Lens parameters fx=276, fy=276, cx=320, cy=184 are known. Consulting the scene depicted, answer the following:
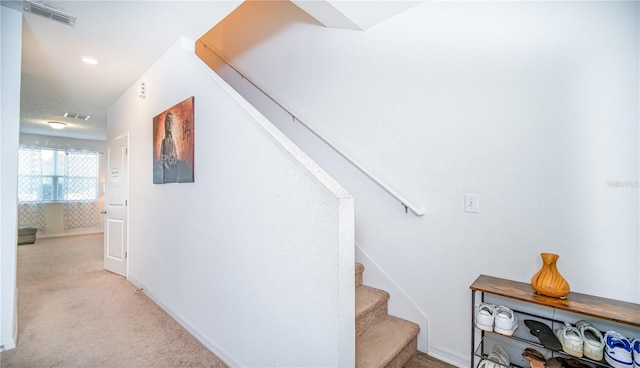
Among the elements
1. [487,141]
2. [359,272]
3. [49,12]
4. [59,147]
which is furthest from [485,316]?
[59,147]

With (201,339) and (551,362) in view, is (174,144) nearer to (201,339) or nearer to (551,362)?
(201,339)

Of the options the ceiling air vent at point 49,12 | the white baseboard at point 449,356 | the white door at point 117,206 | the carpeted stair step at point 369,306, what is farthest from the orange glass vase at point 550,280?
the white door at point 117,206

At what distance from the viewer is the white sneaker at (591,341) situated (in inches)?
50.7

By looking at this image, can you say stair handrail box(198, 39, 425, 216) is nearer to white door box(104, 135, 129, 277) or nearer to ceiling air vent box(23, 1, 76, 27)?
ceiling air vent box(23, 1, 76, 27)

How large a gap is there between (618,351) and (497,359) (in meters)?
0.54

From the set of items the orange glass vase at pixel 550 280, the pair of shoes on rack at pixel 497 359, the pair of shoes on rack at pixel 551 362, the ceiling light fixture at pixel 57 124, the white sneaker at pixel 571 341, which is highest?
the ceiling light fixture at pixel 57 124

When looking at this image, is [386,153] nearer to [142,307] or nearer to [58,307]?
[142,307]

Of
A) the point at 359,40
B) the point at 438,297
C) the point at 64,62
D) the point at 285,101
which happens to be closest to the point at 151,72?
the point at 64,62

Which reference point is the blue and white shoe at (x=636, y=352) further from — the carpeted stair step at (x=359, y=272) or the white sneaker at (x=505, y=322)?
the carpeted stair step at (x=359, y=272)

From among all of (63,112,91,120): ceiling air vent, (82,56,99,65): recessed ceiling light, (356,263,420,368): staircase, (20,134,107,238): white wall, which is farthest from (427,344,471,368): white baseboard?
(20,134,107,238): white wall

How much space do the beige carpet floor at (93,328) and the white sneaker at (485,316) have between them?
5.49 ft

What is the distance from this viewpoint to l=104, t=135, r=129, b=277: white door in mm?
3717

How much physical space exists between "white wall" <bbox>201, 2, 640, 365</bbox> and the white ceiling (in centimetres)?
125

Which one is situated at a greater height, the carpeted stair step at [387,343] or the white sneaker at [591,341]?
the white sneaker at [591,341]
